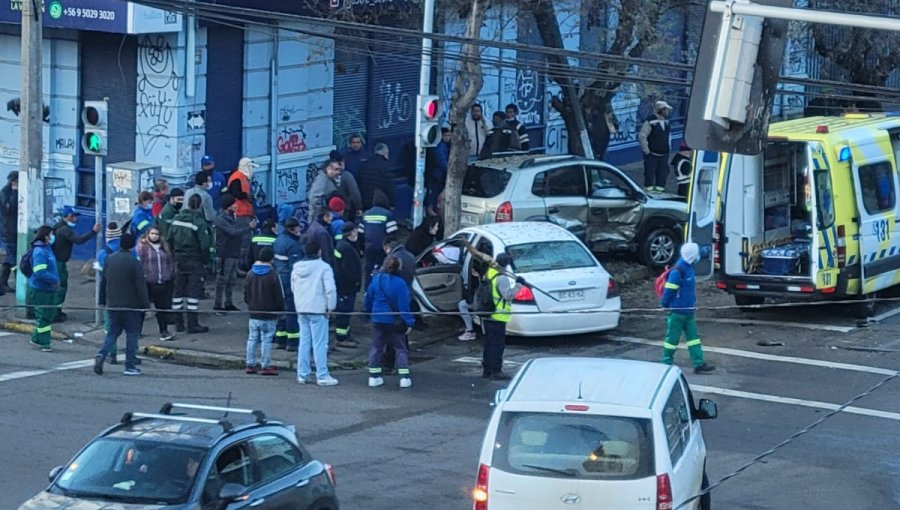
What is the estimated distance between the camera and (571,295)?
18734mm

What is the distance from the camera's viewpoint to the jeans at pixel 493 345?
17.2 meters

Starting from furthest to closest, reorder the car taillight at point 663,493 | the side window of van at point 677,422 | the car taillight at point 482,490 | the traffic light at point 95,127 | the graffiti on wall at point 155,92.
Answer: the graffiti on wall at point 155,92, the traffic light at point 95,127, the side window of van at point 677,422, the car taillight at point 482,490, the car taillight at point 663,493

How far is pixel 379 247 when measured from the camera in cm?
2042

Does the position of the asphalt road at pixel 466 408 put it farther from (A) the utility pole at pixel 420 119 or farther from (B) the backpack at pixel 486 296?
(A) the utility pole at pixel 420 119

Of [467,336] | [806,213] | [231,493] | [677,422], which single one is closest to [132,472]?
[231,493]

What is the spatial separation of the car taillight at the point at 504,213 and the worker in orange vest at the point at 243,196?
3.61 m

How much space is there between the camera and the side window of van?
10.6m

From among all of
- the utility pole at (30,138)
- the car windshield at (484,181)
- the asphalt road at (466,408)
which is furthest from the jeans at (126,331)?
the car windshield at (484,181)

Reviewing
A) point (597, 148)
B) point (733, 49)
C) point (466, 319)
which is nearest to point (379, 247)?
point (466, 319)

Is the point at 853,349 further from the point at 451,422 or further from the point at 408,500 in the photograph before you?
the point at 408,500

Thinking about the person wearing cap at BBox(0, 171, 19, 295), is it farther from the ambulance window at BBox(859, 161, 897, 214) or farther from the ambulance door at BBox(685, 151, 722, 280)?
the ambulance window at BBox(859, 161, 897, 214)

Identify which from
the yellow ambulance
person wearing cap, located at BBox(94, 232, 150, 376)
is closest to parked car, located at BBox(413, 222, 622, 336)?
the yellow ambulance

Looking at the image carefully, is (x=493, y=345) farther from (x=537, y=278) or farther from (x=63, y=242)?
(x=63, y=242)

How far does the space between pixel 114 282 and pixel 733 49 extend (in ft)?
33.4
